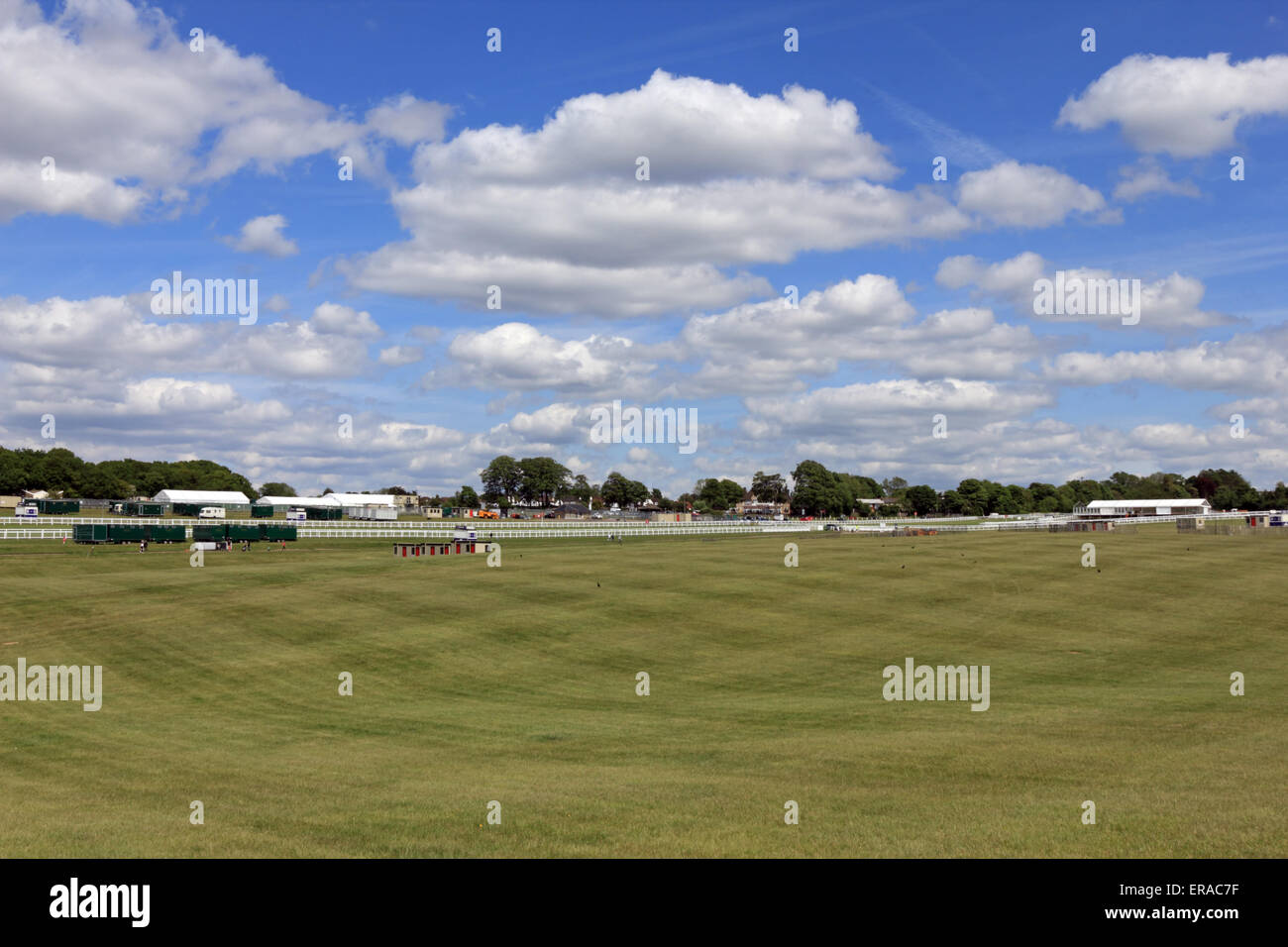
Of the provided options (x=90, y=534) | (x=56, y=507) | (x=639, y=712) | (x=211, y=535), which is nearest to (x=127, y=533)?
(x=90, y=534)

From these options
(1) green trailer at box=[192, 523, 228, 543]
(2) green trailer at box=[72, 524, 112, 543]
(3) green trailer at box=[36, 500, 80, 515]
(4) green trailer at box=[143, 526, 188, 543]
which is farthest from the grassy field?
(3) green trailer at box=[36, 500, 80, 515]

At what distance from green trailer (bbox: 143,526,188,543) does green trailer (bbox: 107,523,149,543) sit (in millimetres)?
774

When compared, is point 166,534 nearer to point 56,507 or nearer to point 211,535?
point 211,535

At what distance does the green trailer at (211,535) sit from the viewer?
87.1 metres

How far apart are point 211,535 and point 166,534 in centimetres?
610

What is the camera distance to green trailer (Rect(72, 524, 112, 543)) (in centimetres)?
8500

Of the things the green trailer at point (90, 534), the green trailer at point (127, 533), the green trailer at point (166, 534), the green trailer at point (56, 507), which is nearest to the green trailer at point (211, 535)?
the green trailer at point (166, 534)

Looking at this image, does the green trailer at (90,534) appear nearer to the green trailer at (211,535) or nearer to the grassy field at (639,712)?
the green trailer at (211,535)

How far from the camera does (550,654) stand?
41094 mm

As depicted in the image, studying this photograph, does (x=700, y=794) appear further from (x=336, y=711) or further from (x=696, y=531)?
(x=696, y=531)

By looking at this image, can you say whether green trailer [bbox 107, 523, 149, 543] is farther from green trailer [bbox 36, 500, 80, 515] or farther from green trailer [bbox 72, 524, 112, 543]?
green trailer [bbox 36, 500, 80, 515]

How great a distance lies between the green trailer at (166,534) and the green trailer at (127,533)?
0.77 metres
